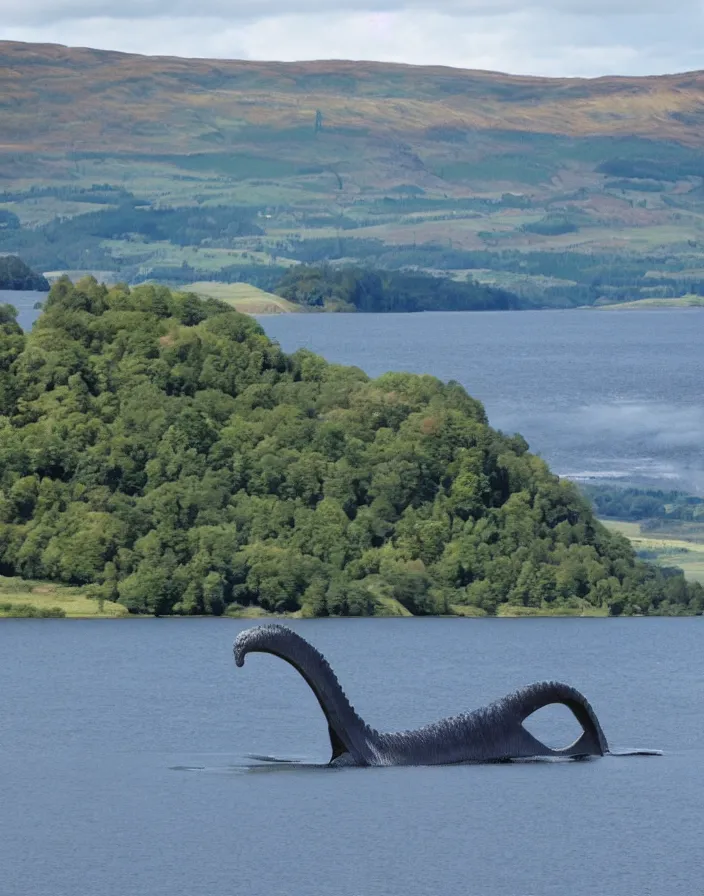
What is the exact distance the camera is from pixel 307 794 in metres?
50.8

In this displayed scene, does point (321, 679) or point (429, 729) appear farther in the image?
point (429, 729)

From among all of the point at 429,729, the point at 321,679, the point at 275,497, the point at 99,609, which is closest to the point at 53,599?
the point at 99,609

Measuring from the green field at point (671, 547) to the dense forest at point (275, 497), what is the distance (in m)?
14.8

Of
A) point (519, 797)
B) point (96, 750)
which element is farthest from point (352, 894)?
point (96, 750)

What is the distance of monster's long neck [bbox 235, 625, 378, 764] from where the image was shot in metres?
48.7

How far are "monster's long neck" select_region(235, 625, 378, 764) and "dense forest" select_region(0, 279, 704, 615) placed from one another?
1723 inches

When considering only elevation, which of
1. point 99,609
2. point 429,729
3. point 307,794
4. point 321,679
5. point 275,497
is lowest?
point 99,609

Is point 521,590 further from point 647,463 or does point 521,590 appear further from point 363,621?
point 647,463

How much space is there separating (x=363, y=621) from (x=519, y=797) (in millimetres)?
43346

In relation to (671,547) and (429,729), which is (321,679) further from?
(671,547)

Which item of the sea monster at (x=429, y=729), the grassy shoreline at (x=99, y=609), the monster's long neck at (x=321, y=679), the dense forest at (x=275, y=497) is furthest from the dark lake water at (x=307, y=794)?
the dense forest at (x=275, y=497)

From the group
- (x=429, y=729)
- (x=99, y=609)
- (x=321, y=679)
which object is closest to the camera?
(x=321, y=679)

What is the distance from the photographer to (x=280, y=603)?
96.4 m

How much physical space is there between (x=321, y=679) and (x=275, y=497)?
51.4 m
